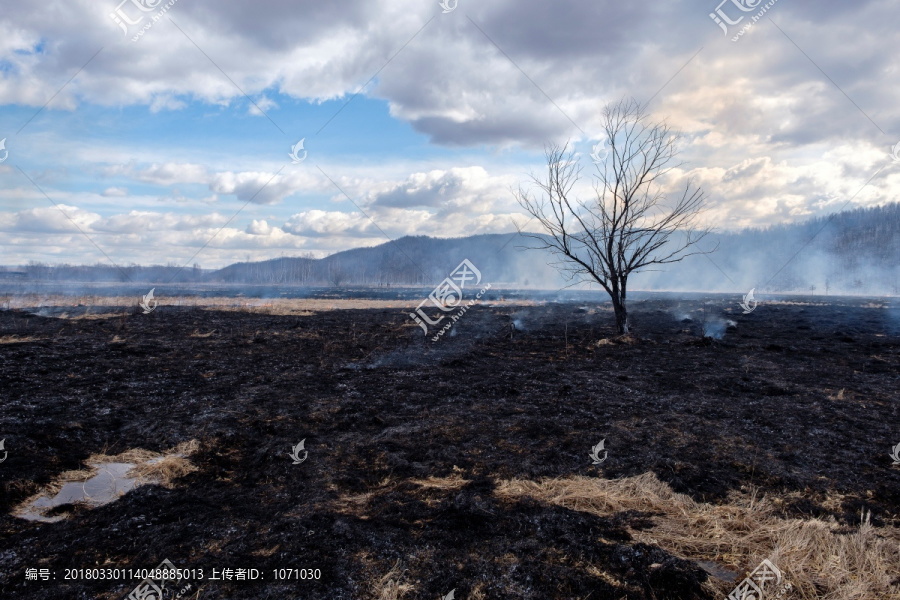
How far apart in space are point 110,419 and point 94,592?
17.8 ft

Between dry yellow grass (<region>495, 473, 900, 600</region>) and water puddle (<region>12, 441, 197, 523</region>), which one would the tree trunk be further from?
water puddle (<region>12, 441, 197, 523</region>)

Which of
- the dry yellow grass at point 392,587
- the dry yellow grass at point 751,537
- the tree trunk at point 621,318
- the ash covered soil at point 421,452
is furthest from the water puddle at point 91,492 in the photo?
the tree trunk at point 621,318

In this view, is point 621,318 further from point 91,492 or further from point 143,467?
point 91,492

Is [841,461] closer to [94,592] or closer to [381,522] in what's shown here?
[381,522]

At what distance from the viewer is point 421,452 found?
267 inches

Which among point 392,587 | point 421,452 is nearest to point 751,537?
point 392,587

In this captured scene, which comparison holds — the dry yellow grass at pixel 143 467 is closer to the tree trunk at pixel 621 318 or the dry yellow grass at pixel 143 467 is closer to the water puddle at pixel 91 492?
the water puddle at pixel 91 492

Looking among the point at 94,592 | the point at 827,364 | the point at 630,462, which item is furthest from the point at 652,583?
the point at 827,364

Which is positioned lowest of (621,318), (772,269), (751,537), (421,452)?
(421,452)

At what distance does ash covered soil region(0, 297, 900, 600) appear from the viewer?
384 cm

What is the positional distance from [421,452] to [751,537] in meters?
4.02

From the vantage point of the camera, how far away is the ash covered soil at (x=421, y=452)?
12.6 ft

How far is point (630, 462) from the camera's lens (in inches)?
247

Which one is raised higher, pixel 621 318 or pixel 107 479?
pixel 621 318
